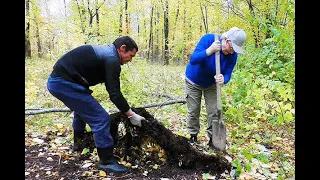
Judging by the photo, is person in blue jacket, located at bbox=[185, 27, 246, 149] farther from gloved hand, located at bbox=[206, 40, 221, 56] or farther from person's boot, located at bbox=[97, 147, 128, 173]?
person's boot, located at bbox=[97, 147, 128, 173]

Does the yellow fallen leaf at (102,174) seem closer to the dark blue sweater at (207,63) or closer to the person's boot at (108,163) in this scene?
the person's boot at (108,163)

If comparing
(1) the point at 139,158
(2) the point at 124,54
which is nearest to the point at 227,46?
(2) the point at 124,54

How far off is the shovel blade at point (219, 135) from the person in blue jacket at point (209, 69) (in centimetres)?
18

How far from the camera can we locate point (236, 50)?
398 cm

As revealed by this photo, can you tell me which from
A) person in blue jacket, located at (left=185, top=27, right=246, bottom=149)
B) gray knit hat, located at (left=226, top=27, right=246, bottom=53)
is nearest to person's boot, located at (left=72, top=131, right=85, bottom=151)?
person in blue jacket, located at (left=185, top=27, right=246, bottom=149)

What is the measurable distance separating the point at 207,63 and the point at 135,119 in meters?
1.39

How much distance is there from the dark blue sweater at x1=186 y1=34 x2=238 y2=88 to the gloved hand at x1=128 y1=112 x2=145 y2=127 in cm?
115

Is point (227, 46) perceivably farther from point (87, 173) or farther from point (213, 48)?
point (87, 173)

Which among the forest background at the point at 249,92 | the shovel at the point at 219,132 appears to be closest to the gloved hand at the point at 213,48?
the shovel at the point at 219,132

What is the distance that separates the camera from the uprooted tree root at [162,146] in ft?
12.5
